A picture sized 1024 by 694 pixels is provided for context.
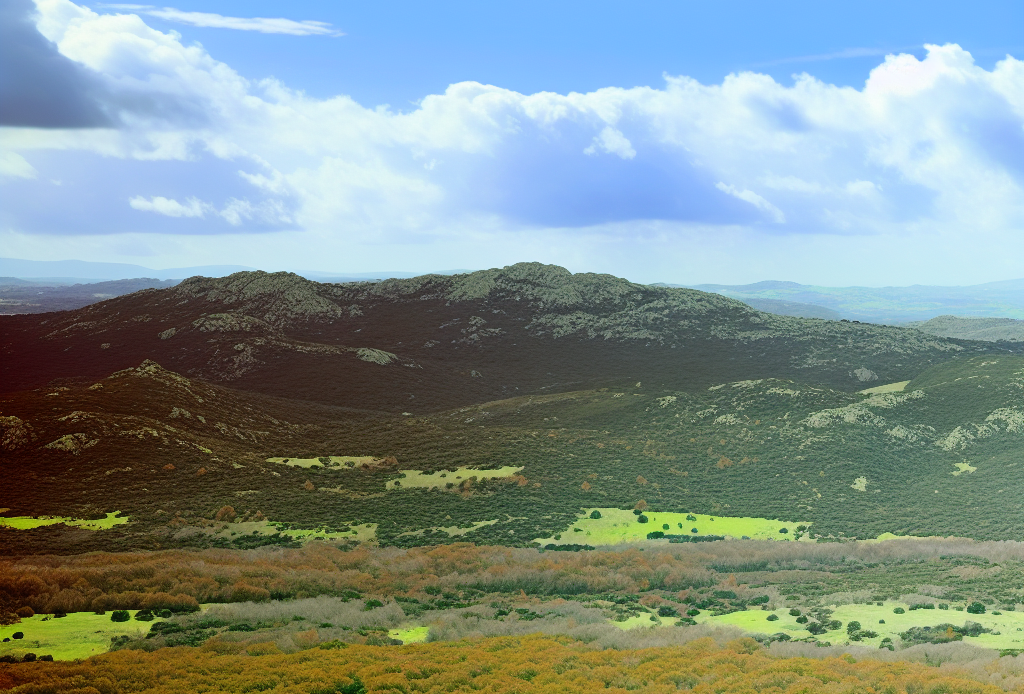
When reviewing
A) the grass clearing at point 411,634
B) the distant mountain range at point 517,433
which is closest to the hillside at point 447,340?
the distant mountain range at point 517,433

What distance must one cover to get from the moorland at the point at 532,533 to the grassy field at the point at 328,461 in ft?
1.18

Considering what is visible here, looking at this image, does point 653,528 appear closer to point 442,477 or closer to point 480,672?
point 442,477

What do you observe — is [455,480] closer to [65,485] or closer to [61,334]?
[65,485]

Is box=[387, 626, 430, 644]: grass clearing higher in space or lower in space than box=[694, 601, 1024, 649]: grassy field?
lower

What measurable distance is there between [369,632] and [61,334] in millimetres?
148091

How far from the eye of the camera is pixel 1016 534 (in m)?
43.2

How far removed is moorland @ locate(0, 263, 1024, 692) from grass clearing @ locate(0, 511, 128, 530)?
0.73 feet

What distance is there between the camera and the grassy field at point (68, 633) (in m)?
24.6

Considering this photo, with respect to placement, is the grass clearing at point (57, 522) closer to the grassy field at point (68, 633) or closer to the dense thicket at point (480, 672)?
the grassy field at point (68, 633)

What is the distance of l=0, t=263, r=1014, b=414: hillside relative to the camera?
116312mm

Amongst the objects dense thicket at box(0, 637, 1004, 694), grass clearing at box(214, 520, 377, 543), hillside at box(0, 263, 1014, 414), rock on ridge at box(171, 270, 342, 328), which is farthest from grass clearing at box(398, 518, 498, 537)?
rock on ridge at box(171, 270, 342, 328)

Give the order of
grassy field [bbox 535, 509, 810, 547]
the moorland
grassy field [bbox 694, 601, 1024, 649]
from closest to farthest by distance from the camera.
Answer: the moorland
grassy field [bbox 694, 601, 1024, 649]
grassy field [bbox 535, 509, 810, 547]

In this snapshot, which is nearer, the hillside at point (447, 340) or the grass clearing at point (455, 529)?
the grass clearing at point (455, 529)

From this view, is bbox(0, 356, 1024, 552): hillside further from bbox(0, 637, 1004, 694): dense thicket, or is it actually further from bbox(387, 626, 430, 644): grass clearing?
bbox(0, 637, 1004, 694): dense thicket
